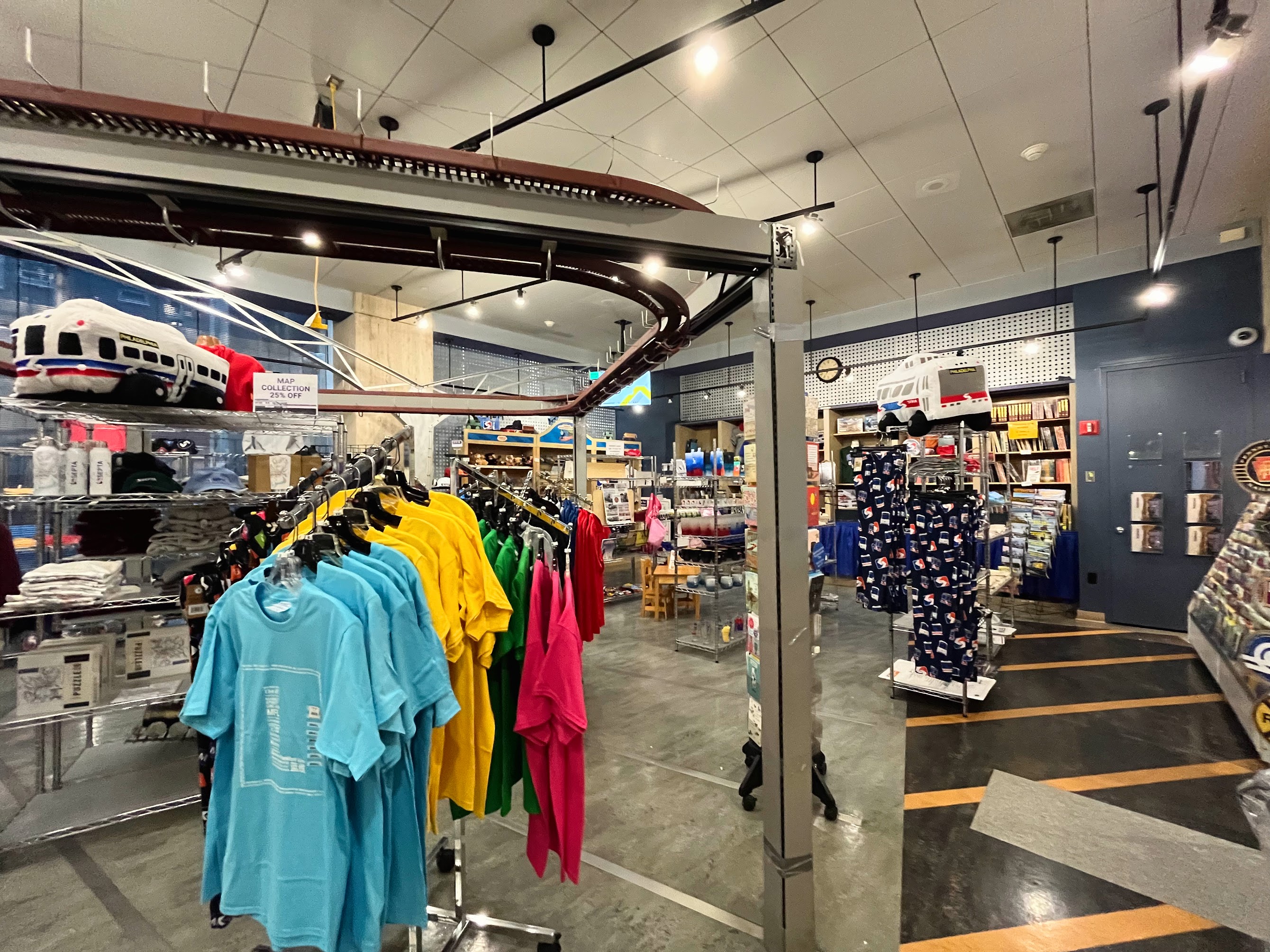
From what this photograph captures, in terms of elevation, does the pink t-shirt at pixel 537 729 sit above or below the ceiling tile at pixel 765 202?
below

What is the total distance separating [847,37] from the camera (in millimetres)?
3195

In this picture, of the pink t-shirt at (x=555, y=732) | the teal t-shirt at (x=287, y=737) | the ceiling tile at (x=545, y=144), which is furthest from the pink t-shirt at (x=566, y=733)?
the ceiling tile at (x=545, y=144)

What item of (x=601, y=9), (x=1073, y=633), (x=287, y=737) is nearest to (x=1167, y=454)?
(x=1073, y=633)

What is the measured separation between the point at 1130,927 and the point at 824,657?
302 centimetres

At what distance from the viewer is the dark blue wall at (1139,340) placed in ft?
17.5

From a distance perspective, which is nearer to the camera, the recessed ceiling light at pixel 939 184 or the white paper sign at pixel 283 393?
the white paper sign at pixel 283 393

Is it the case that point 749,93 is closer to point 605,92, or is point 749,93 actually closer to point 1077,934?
point 605,92

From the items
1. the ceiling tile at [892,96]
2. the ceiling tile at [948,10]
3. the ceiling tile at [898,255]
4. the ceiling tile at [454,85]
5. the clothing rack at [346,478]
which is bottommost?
the clothing rack at [346,478]

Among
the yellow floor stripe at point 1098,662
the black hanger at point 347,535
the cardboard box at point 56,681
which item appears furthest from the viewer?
the yellow floor stripe at point 1098,662

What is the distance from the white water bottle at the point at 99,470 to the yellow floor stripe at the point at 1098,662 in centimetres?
652

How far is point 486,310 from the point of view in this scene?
334 inches

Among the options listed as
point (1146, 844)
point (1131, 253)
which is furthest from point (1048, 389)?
point (1146, 844)

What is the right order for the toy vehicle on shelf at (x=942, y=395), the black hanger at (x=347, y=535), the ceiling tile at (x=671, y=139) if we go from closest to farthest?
the black hanger at (x=347, y=535) < the toy vehicle on shelf at (x=942, y=395) < the ceiling tile at (x=671, y=139)

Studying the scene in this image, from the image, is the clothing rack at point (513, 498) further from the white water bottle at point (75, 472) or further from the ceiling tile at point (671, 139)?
the ceiling tile at point (671, 139)
